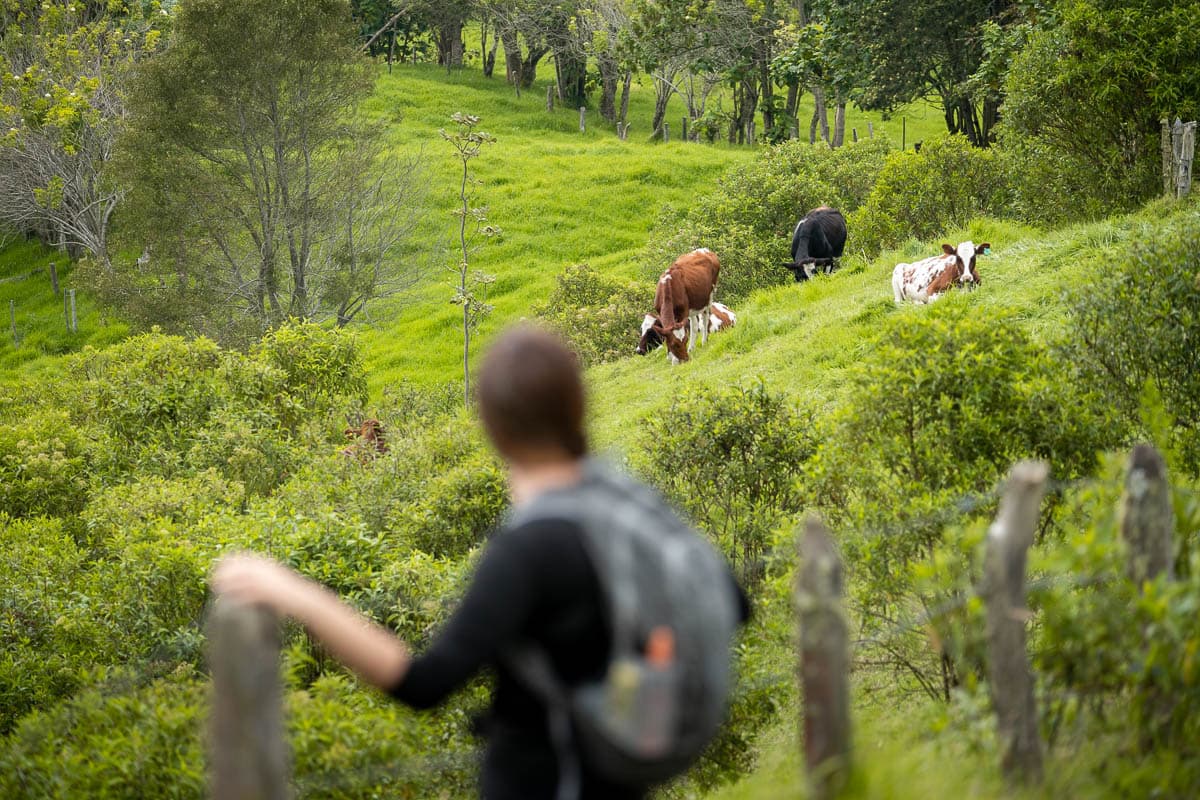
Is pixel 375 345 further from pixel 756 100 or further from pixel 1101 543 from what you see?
pixel 1101 543

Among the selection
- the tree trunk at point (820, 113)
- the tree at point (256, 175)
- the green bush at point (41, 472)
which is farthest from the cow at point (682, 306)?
the tree trunk at point (820, 113)

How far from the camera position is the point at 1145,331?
25.5ft

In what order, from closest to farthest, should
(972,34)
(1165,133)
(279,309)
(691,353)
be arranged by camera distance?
(1165,133)
(691,353)
(972,34)
(279,309)

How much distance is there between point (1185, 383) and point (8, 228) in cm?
4707

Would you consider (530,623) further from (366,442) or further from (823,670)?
(366,442)

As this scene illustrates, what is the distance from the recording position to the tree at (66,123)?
3478 cm

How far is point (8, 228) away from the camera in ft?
148

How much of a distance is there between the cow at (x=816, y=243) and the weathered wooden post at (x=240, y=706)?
20574 millimetres

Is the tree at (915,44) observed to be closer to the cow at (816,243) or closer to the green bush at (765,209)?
the green bush at (765,209)

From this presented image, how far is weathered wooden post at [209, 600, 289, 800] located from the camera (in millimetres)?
2518

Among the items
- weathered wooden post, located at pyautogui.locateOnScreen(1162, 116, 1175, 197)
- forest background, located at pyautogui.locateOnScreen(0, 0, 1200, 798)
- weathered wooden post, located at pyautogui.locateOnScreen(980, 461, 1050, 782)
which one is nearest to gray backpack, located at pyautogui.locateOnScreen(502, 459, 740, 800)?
forest background, located at pyautogui.locateOnScreen(0, 0, 1200, 798)

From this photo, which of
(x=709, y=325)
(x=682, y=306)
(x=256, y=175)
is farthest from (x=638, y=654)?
(x=256, y=175)

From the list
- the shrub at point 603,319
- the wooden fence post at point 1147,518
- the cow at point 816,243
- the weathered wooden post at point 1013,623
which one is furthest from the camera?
the shrub at point 603,319

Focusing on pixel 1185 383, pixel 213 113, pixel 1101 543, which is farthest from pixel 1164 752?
pixel 213 113
